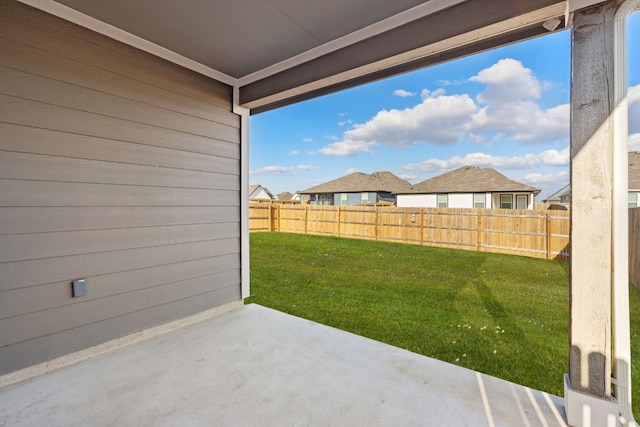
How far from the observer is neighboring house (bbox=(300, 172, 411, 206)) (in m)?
18.8

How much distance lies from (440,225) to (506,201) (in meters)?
7.31

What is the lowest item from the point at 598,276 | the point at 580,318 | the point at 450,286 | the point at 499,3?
the point at 450,286

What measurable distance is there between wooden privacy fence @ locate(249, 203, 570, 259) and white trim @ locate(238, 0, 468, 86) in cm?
717

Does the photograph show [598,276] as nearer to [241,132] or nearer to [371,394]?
[371,394]

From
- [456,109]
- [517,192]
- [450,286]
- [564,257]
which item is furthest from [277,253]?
[456,109]

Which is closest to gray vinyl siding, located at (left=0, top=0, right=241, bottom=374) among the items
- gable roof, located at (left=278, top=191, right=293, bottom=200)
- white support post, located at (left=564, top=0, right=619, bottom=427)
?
white support post, located at (left=564, top=0, right=619, bottom=427)

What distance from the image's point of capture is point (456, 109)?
1617cm

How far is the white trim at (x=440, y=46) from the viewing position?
5.05ft

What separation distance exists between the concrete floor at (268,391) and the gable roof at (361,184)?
16.8m

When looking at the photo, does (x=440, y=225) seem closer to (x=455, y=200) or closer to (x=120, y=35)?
(x=455, y=200)

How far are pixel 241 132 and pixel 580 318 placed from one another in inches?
122

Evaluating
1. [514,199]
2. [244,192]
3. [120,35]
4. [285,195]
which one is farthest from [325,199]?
[120,35]

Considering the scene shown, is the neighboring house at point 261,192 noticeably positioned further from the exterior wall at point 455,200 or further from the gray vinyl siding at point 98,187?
the gray vinyl siding at point 98,187

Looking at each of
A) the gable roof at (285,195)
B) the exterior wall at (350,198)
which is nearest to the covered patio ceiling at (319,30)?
the exterior wall at (350,198)
